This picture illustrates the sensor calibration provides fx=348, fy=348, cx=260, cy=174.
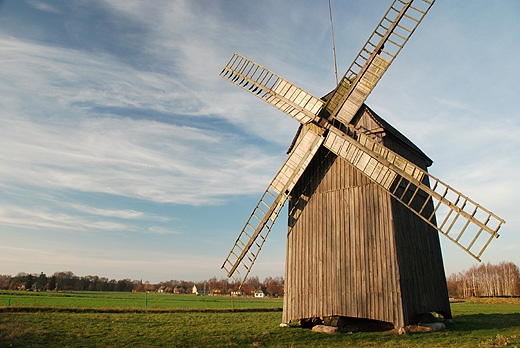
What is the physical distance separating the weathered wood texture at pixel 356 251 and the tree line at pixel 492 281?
4155 inches

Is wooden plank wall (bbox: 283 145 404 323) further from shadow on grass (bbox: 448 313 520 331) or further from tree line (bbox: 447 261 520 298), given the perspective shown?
tree line (bbox: 447 261 520 298)

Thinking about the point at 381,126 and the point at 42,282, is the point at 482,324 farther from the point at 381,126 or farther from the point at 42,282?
the point at 42,282

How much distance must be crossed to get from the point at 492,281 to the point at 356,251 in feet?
414

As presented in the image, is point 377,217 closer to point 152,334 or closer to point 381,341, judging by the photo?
point 381,341

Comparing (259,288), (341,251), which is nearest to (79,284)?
(259,288)

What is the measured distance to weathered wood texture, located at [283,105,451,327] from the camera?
14180 millimetres

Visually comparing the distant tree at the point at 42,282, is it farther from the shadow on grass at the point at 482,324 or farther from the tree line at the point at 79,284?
the shadow on grass at the point at 482,324

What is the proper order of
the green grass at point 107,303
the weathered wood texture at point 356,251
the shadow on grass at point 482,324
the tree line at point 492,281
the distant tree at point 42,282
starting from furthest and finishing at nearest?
the tree line at point 492,281 < the distant tree at point 42,282 < the green grass at point 107,303 < the shadow on grass at point 482,324 < the weathered wood texture at point 356,251

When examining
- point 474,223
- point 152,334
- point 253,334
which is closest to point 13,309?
point 152,334

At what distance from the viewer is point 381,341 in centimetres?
1197

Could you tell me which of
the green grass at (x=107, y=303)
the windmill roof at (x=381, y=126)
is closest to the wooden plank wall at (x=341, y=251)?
the windmill roof at (x=381, y=126)

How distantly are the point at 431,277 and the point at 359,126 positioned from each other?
26.3ft


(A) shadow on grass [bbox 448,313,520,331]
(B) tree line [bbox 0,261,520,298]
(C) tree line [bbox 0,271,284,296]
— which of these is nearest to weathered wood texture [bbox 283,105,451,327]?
(A) shadow on grass [bbox 448,313,520,331]

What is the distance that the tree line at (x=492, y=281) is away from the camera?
105500 mm
